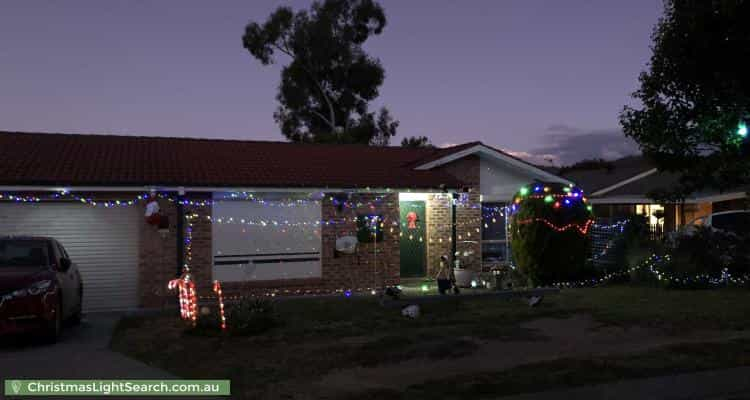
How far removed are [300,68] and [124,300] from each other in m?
24.3

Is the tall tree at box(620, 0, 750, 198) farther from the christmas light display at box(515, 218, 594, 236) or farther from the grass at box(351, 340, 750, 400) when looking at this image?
the grass at box(351, 340, 750, 400)

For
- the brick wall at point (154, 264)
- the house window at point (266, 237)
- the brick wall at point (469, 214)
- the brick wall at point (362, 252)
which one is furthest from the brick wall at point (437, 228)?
the brick wall at point (154, 264)

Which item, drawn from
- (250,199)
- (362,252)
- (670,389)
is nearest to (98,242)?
(250,199)

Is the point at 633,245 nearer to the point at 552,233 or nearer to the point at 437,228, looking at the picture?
the point at 552,233

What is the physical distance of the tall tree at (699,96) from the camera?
14.1m

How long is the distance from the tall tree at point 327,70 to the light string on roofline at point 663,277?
68.0 feet

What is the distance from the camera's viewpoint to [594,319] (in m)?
11.8

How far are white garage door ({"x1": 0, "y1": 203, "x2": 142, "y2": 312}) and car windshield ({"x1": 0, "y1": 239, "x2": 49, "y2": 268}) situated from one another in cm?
288

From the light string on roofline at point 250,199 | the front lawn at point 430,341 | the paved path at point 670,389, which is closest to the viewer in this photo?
the paved path at point 670,389

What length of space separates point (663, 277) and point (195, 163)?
36.0 feet

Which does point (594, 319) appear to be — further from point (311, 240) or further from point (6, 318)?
point (6, 318)

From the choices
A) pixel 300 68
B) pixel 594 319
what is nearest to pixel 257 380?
pixel 594 319

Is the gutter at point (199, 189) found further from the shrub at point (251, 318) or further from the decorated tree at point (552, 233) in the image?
the shrub at point (251, 318)

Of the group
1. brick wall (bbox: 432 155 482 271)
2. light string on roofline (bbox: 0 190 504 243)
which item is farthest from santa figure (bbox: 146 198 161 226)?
brick wall (bbox: 432 155 482 271)
